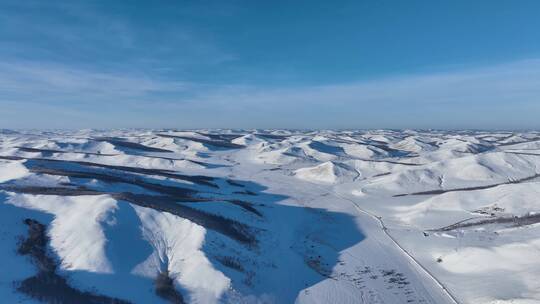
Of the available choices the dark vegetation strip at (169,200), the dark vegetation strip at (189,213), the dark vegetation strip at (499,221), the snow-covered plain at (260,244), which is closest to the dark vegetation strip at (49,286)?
the snow-covered plain at (260,244)

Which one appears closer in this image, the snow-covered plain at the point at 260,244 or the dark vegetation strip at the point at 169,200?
the snow-covered plain at the point at 260,244

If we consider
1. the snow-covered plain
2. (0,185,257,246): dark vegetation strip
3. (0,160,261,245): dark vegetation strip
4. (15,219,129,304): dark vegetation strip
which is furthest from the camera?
(0,160,261,245): dark vegetation strip

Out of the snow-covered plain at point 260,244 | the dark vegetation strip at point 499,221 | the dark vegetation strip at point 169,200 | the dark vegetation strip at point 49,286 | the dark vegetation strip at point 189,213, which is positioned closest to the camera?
the dark vegetation strip at point 49,286

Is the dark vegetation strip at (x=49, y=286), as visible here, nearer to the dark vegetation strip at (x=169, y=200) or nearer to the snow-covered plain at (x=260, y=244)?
the snow-covered plain at (x=260, y=244)

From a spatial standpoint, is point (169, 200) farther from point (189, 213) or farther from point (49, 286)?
point (49, 286)

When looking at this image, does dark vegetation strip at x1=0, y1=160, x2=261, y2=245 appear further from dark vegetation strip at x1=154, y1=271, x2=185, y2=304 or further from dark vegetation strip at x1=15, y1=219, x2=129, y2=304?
dark vegetation strip at x1=15, y1=219, x2=129, y2=304

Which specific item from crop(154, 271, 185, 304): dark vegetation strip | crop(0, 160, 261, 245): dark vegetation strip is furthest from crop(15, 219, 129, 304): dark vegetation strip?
crop(0, 160, 261, 245): dark vegetation strip

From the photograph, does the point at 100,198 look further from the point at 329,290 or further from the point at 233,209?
the point at 329,290

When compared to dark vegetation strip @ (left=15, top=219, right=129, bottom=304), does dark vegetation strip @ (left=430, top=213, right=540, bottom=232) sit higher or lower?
lower

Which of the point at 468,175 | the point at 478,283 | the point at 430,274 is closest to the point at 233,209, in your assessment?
the point at 430,274
